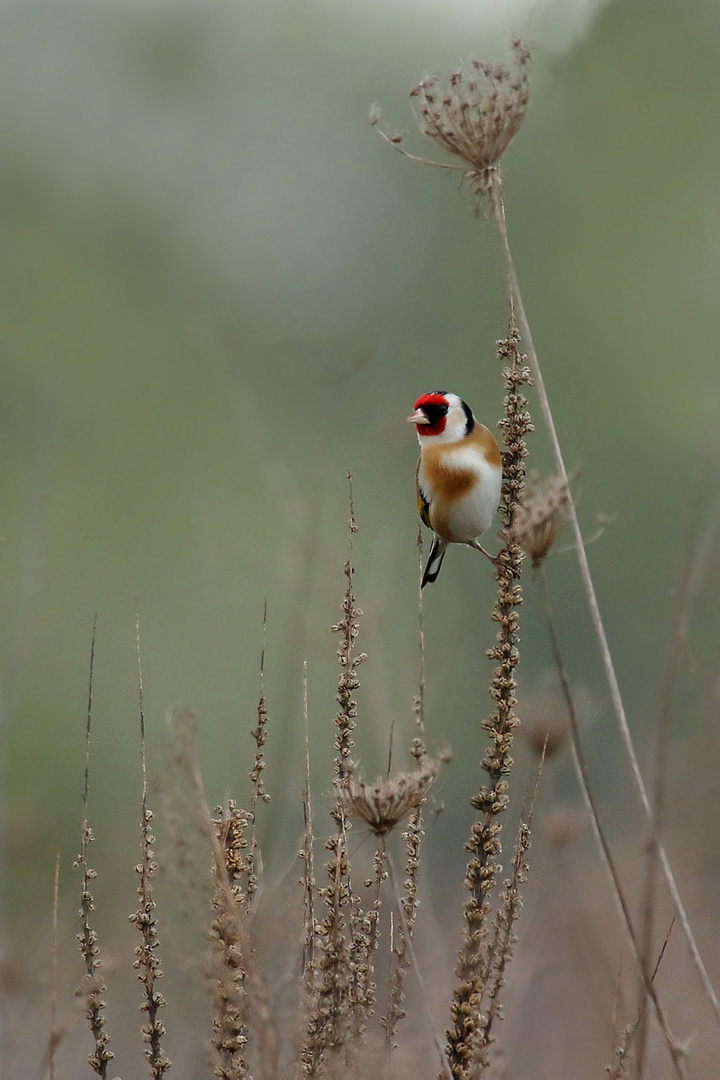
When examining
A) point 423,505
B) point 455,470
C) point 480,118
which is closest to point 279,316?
point 423,505

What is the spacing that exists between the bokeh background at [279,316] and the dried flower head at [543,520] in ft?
7.36

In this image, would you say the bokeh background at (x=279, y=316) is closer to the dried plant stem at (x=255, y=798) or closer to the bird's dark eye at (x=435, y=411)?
the bird's dark eye at (x=435, y=411)

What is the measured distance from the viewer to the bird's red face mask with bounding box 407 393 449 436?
490cm

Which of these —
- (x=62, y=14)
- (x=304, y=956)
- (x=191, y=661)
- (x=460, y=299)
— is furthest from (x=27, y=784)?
(x=62, y=14)

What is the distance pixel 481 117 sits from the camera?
9.89 ft

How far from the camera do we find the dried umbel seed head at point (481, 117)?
298 centimetres

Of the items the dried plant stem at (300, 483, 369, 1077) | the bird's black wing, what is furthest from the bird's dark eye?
the dried plant stem at (300, 483, 369, 1077)

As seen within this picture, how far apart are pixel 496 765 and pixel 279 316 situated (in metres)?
23.8

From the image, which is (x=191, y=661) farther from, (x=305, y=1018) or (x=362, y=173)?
(x=362, y=173)

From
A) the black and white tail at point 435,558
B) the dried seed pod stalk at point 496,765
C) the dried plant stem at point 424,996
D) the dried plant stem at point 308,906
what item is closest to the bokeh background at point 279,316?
the black and white tail at point 435,558

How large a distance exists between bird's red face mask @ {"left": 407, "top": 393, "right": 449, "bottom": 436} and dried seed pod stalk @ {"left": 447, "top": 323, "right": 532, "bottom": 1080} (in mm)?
1855

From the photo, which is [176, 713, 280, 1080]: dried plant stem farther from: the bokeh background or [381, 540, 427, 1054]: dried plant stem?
the bokeh background

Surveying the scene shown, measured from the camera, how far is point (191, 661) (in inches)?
734

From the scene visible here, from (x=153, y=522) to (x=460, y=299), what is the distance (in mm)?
8161
